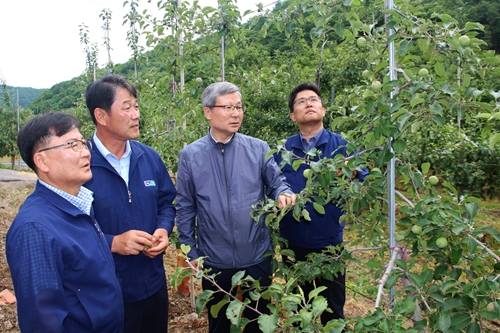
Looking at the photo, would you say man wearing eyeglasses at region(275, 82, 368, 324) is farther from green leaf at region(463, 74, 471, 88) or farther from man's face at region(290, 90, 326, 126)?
green leaf at region(463, 74, 471, 88)

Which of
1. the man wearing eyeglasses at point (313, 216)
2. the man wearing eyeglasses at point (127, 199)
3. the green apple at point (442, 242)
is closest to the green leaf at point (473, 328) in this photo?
the green apple at point (442, 242)

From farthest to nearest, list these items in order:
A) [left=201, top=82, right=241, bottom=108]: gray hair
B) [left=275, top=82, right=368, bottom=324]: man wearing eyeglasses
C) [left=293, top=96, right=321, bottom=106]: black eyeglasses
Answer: [left=293, top=96, right=321, bottom=106]: black eyeglasses < [left=275, top=82, right=368, bottom=324]: man wearing eyeglasses < [left=201, top=82, right=241, bottom=108]: gray hair

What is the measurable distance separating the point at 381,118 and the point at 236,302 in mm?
868

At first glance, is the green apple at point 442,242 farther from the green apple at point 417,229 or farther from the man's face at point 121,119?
the man's face at point 121,119

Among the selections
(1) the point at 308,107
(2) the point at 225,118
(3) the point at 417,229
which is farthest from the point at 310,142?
(3) the point at 417,229

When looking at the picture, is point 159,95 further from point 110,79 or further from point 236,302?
point 236,302

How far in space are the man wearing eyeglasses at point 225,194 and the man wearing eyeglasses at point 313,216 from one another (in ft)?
1.19

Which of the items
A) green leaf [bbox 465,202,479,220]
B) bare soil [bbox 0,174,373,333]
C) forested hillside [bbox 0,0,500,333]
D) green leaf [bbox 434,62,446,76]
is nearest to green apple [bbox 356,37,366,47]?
forested hillside [bbox 0,0,500,333]

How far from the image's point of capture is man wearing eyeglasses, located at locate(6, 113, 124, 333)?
128 cm

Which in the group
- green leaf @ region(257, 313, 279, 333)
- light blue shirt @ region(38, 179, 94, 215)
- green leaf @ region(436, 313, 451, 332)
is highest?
light blue shirt @ region(38, 179, 94, 215)

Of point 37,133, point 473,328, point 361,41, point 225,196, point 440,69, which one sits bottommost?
point 473,328

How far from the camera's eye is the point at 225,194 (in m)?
2.15

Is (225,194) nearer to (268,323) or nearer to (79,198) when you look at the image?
(79,198)

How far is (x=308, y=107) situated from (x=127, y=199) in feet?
4.34
